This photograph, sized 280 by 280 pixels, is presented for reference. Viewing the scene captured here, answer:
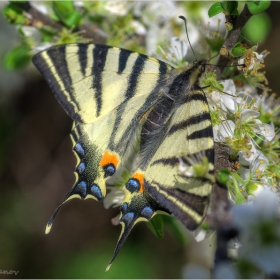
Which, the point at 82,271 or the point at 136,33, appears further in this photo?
the point at 82,271

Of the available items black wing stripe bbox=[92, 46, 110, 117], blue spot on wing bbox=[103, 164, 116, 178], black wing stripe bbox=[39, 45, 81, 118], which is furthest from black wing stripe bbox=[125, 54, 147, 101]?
blue spot on wing bbox=[103, 164, 116, 178]

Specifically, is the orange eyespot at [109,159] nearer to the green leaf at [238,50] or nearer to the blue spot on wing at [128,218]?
the blue spot on wing at [128,218]

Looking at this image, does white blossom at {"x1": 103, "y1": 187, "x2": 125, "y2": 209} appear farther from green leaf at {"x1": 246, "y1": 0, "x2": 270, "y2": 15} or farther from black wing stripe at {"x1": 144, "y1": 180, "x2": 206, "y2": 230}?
green leaf at {"x1": 246, "y1": 0, "x2": 270, "y2": 15}

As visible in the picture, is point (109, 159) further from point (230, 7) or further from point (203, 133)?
point (230, 7)

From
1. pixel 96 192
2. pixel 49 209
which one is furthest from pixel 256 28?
pixel 49 209

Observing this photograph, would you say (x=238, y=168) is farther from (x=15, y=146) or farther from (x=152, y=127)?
(x=15, y=146)

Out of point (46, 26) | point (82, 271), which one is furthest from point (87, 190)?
point (82, 271)

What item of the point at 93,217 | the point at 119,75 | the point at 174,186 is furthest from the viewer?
the point at 93,217
